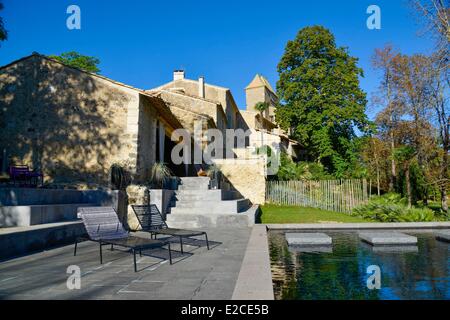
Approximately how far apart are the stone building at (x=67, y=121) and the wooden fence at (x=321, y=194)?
9.11 meters

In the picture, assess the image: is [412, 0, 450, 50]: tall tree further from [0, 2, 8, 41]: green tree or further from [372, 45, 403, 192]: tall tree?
[0, 2, 8, 41]: green tree

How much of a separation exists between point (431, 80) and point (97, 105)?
1574 centimetres

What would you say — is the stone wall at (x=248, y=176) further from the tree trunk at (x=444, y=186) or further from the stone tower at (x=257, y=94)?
the stone tower at (x=257, y=94)

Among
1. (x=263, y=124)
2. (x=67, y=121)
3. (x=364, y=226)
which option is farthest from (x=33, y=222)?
(x=263, y=124)

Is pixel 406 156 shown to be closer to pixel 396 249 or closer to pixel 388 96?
pixel 388 96

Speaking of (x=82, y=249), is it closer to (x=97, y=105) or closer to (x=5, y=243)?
(x=5, y=243)

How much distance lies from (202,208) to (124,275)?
7.50m

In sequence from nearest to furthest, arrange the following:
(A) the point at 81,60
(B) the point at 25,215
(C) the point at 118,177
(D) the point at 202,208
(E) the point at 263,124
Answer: (B) the point at 25,215 → (C) the point at 118,177 → (D) the point at 202,208 → (A) the point at 81,60 → (E) the point at 263,124

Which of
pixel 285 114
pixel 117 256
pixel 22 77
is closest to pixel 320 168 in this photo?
pixel 285 114

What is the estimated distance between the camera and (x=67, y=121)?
12508mm

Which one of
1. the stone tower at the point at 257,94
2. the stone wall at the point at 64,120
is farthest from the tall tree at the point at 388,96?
the stone tower at the point at 257,94

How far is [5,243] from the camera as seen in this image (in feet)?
19.4

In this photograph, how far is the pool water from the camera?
390 centimetres

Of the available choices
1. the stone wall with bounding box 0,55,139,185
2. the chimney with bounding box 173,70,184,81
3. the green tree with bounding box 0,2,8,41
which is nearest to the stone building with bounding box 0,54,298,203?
the stone wall with bounding box 0,55,139,185
